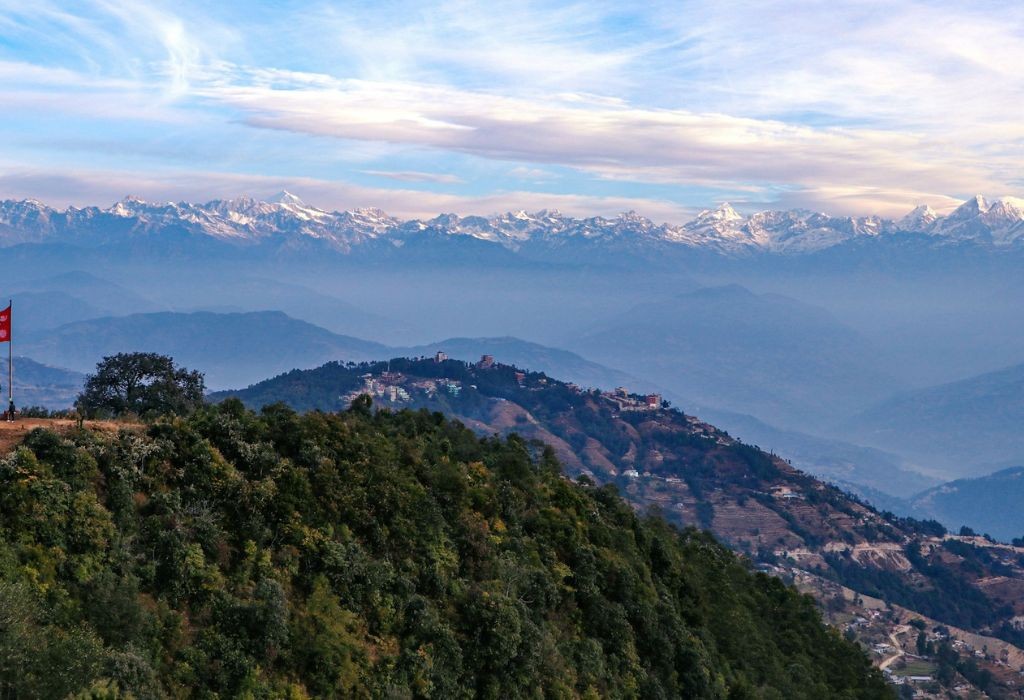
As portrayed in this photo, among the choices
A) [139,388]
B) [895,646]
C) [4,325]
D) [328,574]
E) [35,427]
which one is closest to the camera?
[35,427]

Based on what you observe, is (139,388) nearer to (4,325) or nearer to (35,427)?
(4,325)

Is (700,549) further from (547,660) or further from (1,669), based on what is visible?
(1,669)

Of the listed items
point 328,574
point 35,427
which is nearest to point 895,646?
point 328,574

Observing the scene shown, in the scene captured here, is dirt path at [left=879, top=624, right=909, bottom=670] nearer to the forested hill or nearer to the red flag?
the forested hill

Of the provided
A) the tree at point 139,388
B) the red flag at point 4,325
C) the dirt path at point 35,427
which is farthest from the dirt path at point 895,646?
the red flag at point 4,325

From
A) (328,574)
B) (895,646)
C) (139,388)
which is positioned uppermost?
(139,388)

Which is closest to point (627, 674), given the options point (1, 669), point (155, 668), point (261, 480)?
point (261, 480)
